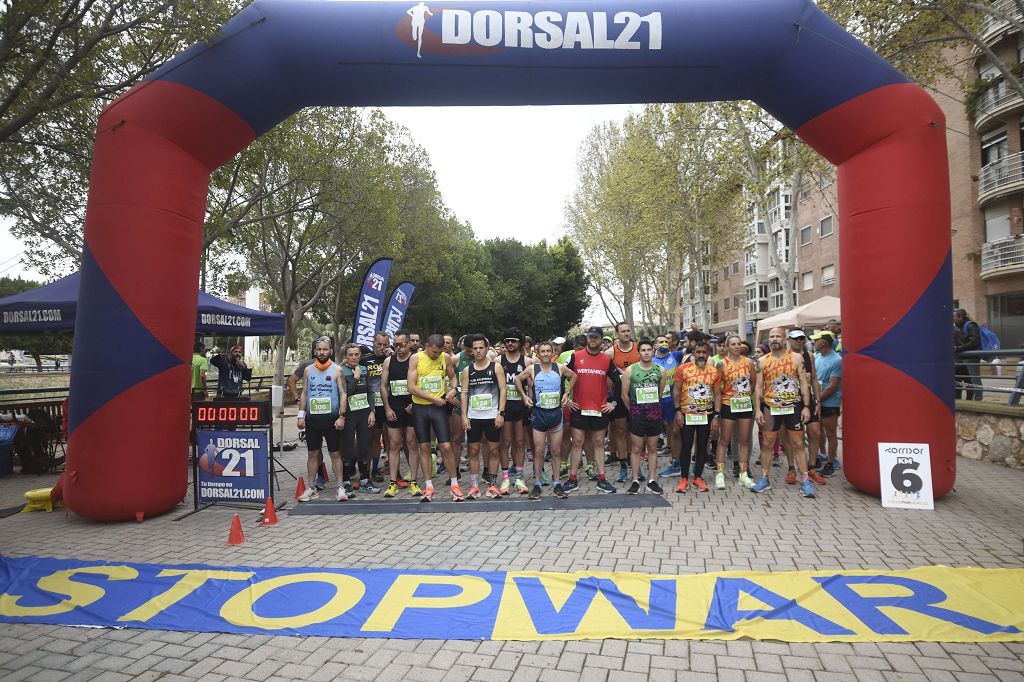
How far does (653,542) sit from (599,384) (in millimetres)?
2338

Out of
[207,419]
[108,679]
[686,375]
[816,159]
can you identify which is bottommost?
[108,679]

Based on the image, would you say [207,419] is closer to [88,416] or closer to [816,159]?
[88,416]

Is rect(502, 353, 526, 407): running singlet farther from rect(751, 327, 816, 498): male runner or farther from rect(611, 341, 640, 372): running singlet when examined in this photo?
rect(751, 327, 816, 498): male runner

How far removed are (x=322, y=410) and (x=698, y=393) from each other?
451cm

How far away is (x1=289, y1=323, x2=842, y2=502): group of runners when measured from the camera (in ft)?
22.7

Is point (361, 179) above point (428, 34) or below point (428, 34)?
above

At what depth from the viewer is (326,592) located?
4109mm

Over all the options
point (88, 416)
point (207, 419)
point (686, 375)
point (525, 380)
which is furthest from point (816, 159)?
point (88, 416)

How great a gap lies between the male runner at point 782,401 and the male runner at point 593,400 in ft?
6.03

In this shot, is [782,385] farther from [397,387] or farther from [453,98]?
[453,98]

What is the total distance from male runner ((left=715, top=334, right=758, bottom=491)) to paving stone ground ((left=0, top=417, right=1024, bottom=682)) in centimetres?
42

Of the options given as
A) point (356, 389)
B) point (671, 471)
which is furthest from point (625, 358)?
point (356, 389)

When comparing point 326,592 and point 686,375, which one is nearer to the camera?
point 326,592

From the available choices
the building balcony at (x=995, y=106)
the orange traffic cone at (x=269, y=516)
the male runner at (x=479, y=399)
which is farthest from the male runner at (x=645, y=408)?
the building balcony at (x=995, y=106)
